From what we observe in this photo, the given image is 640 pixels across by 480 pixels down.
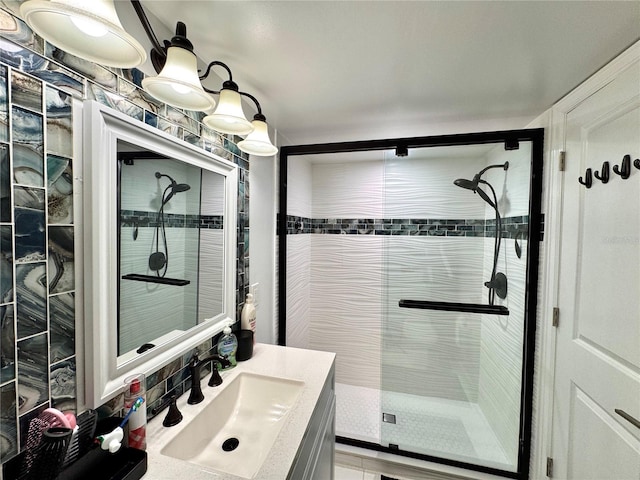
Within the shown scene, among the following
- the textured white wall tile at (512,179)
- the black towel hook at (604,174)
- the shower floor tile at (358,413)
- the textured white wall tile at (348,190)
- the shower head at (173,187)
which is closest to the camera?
the shower head at (173,187)

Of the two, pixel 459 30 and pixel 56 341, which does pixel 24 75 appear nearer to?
pixel 56 341

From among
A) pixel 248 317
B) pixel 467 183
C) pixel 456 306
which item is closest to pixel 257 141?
pixel 248 317

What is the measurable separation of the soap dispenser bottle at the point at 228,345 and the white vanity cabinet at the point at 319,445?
448 mm

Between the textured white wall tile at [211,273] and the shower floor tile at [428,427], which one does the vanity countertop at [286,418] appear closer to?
the textured white wall tile at [211,273]

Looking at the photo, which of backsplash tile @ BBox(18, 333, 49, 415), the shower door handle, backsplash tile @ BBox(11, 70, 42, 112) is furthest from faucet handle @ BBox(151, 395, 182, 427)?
the shower door handle

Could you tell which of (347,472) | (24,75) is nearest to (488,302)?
(347,472)

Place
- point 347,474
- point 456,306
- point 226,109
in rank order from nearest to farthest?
1. point 226,109
2. point 347,474
3. point 456,306

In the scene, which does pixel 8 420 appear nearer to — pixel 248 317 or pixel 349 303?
pixel 248 317

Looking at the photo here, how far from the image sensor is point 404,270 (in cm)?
195

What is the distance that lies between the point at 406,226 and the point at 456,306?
2.18ft

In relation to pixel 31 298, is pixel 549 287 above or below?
below

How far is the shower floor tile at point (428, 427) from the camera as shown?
1.68 m

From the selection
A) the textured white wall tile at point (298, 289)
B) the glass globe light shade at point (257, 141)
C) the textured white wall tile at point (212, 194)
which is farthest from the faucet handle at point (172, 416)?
the textured white wall tile at point (298, 289)

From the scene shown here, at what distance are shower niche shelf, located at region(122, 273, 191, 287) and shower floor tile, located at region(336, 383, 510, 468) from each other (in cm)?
157
